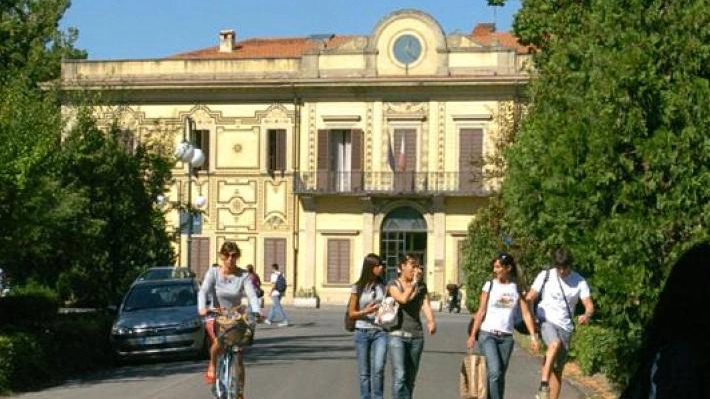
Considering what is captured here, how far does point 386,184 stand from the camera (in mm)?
61781

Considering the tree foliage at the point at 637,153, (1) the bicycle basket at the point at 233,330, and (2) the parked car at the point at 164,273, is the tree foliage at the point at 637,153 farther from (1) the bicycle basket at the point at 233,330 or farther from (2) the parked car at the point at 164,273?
(2) the parked car at the point at 164,273

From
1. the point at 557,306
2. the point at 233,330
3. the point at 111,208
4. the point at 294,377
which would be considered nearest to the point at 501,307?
the point at 557,306

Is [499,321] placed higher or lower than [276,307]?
higher

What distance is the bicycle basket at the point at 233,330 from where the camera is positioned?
1547 cm

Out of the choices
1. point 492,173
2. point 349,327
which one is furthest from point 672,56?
point 492,173

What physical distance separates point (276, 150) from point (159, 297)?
36180 millimetres

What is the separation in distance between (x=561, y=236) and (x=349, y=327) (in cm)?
420

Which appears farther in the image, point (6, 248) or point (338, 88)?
point (338, 88)

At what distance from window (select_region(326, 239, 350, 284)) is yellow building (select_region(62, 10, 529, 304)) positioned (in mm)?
52

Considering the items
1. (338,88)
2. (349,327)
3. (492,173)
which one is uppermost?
(338,88)

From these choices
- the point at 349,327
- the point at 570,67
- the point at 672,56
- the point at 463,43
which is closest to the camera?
the point at 349,327

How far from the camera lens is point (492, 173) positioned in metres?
36.1

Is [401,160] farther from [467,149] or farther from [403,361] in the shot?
[403,361]

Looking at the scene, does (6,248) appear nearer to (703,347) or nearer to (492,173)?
(492,173)
